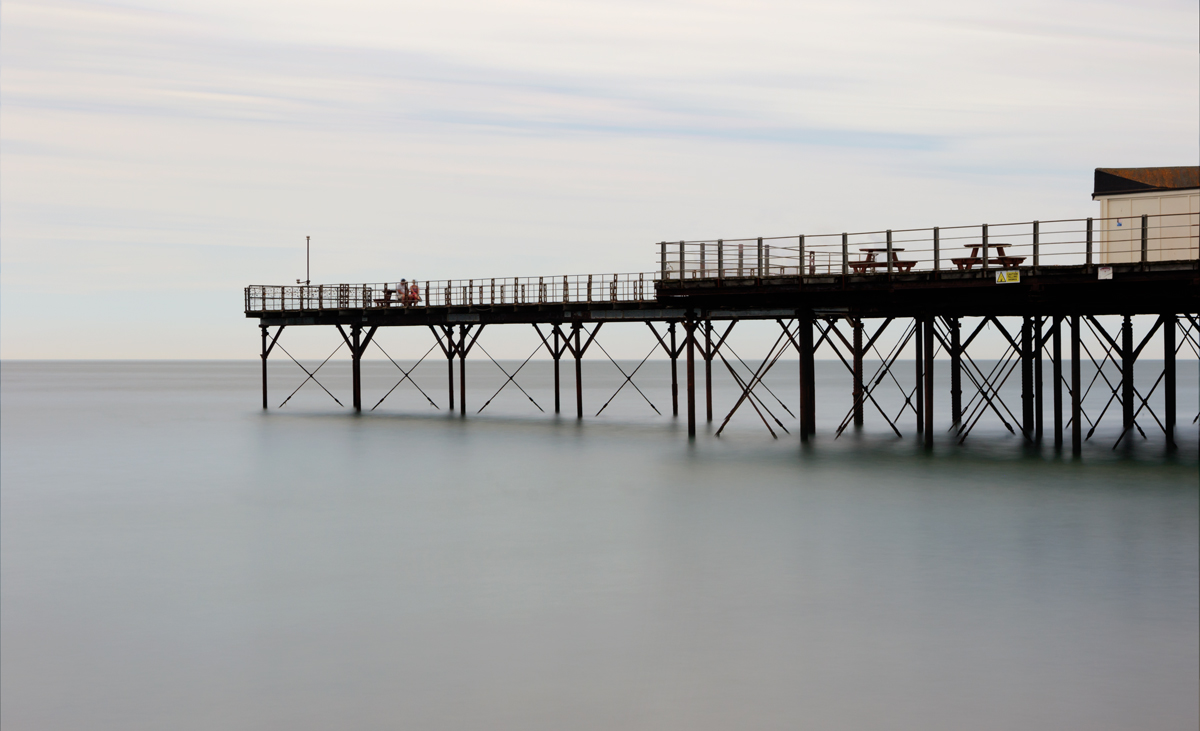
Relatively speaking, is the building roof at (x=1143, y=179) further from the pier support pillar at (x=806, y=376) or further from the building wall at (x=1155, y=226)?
the pier support pillar at (x=806, y=376)

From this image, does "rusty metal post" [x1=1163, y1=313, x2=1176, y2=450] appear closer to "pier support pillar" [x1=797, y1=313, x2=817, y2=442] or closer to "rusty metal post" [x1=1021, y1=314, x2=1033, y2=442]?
"rusty metal post" [x1=1021, y1=314, x2=1033, y2=442]

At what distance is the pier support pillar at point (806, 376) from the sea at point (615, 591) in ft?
4.01

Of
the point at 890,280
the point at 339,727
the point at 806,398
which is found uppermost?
the point at 890,280

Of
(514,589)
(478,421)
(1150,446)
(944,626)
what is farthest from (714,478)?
(478,421)

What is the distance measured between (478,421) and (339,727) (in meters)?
36.3

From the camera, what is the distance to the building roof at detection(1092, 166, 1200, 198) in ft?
91.6

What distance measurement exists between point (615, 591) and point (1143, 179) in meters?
18.7

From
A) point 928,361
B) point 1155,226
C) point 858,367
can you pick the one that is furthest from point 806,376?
point 1155,226

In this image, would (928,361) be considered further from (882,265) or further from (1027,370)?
(1027,370)

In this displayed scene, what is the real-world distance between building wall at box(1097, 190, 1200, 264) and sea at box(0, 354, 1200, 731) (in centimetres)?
543

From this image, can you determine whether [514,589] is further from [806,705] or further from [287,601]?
[806,705]

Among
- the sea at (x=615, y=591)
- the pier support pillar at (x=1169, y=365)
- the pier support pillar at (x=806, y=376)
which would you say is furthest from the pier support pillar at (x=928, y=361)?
the pier support pillar at (x=1169, y=365)

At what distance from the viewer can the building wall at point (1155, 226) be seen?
2750 cm

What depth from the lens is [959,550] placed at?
2027 cm
